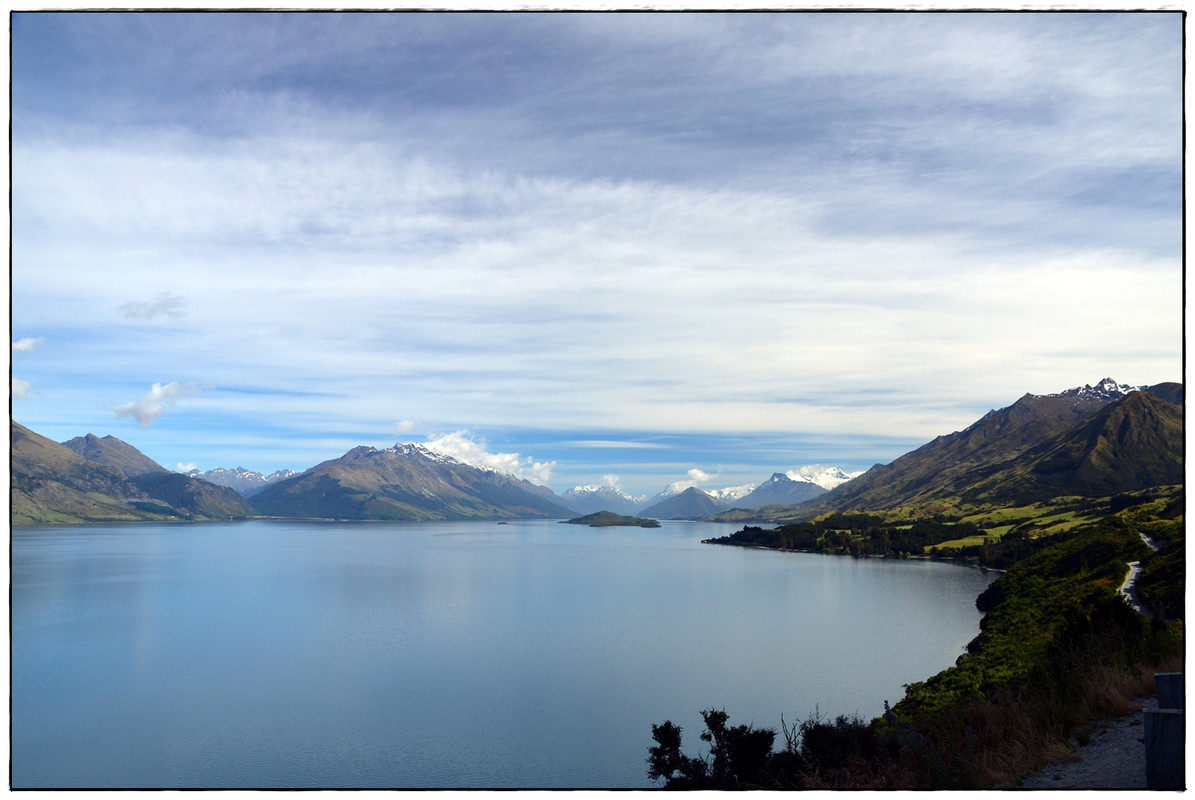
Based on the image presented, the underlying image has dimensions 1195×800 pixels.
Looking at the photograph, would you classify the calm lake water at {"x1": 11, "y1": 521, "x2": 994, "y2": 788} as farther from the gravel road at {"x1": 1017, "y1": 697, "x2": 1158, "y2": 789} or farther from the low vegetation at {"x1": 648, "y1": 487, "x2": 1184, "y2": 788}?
the gravel road at {"x1": 1017, "y1": 697, "x2": 1158, "y2": 789}

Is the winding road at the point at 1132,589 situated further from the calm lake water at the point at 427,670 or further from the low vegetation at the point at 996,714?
the calm lake water at the point at 427,670

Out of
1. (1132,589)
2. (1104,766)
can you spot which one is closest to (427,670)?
(1132,589)

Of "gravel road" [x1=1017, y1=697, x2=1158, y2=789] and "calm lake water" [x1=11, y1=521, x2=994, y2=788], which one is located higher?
"gravel road" [x1=1017, y1=697, x2=1158, y2=789]

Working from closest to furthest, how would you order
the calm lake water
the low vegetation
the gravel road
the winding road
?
the gravel road
the low vegetation
the calm lake water
the winding road

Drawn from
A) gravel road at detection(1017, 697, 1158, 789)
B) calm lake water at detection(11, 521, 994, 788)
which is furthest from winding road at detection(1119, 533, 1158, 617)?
gravel road at detection(1017, 697, 1158, 789)

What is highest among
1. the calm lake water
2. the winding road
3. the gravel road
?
the gravel road

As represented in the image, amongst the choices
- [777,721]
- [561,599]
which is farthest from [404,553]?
[777,721]

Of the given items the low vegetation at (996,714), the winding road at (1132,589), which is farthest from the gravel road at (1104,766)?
the winding road at (1132,589)
